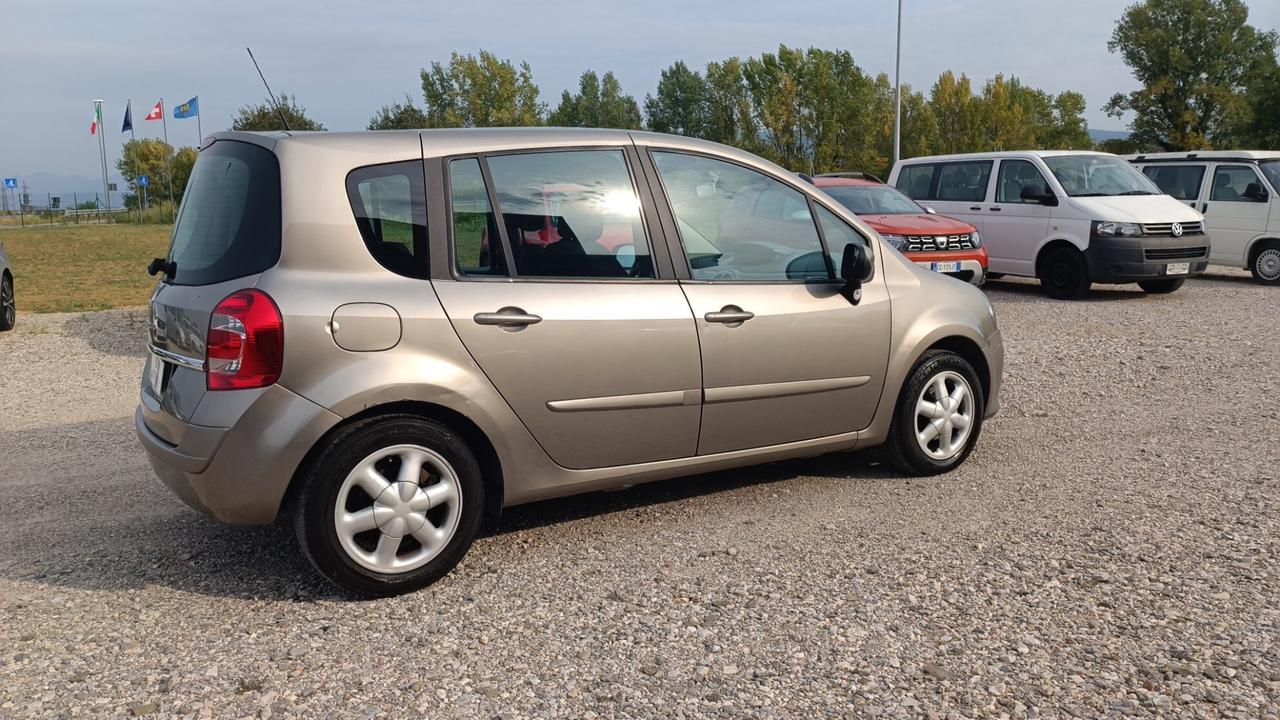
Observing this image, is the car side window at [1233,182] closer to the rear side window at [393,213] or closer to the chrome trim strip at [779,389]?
the chrome trim strip at [779,389]

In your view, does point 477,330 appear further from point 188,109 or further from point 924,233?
point 188,109

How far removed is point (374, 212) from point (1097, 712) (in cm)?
301

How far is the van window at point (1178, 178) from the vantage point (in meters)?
16.3

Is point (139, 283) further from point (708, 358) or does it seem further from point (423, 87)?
point (423, 87)

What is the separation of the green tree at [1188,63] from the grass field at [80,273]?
42.1 m

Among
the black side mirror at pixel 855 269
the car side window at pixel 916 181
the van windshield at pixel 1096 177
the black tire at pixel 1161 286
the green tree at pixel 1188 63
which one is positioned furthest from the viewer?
the green tree at pixel 1188 63

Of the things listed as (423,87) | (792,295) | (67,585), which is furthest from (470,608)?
(423,87)

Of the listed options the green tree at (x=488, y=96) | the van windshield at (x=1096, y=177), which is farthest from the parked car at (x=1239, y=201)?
the green tree at (x=488, y=96)

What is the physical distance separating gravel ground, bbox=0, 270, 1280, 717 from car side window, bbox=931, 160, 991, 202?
9003 mm

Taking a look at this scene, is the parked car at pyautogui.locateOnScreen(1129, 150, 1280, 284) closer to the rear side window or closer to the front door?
the front door

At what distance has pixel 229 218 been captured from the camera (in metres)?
4.07

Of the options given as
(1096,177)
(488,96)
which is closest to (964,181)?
(1096,177)

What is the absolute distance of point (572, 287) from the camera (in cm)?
434

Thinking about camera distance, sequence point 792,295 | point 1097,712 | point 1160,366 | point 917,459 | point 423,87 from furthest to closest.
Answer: point 423,87 → point 1160,366 → point 917,459 → point 792,295 → point 1097,712
